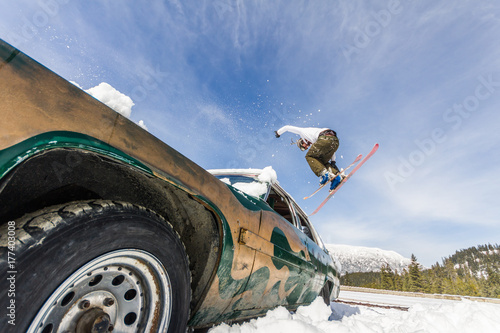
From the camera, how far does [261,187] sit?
9.60ft

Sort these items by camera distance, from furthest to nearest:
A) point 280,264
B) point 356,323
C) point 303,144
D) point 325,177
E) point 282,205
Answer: point 303,144
point 325,177
point 282,205
point 356,323
point 280,264

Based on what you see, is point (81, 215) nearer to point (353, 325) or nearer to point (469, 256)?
point (353, 325)

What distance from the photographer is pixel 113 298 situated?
1.16 m

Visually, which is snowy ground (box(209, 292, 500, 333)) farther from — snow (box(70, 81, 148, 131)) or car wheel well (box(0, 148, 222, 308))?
snow (box(70, 81, 148, 131))

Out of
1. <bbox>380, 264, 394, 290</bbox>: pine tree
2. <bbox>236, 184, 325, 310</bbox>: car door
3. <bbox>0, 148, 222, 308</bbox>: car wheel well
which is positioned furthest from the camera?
<bbox>380, 264, 394, 290</bbox>: pine tree

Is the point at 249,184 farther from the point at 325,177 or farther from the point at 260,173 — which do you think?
the point at 325,177

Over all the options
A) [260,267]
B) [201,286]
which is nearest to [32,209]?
[201,286]

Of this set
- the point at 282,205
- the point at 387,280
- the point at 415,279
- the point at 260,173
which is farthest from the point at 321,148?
the point at 387,280

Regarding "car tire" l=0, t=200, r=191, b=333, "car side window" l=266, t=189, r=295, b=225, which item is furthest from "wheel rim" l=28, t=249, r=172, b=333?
"car side window" l=266, t=189, r=295, b=225

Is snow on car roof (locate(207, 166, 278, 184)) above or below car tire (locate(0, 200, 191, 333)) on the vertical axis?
above

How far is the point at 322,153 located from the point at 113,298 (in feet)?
18.6

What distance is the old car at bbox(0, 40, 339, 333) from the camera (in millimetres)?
780

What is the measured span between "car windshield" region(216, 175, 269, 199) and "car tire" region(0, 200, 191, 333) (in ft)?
4.69

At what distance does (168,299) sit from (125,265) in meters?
0.31
